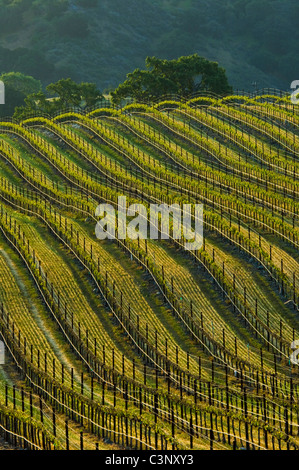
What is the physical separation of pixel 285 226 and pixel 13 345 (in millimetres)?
23898

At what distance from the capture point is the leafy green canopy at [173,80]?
11775cm

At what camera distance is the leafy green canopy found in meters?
118

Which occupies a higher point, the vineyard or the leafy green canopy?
the leafy green canopy

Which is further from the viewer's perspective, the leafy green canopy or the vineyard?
the leafy green canopy

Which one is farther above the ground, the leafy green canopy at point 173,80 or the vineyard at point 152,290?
the leafy green canopy at point 173,80

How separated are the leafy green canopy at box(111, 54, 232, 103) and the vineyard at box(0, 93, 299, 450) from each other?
18.7 m

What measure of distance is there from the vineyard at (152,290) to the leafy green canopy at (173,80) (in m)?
18.7

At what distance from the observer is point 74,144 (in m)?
92.8

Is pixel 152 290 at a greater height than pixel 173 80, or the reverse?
pixel 173 80

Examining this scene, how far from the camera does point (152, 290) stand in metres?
59.0

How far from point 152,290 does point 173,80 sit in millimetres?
65070

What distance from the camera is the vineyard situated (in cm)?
4091
